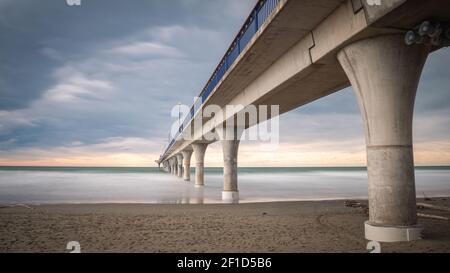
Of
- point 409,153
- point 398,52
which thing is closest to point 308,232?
point 409,153

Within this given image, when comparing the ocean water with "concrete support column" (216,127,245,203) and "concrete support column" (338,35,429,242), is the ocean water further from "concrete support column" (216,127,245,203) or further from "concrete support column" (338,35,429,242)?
"concrete support column" (338,35,429,242)

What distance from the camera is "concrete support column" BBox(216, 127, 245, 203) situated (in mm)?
26469

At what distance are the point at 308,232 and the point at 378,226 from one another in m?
2.55

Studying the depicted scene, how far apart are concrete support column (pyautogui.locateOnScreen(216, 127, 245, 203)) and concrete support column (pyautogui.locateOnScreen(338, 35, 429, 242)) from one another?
17.9m

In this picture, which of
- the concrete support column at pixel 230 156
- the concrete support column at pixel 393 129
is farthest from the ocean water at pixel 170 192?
the concrete support column at pixel 393 129

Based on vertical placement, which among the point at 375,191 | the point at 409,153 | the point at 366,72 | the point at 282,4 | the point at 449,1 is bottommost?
the point at 375,191

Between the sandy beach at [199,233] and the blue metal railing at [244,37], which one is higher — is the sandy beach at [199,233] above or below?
below

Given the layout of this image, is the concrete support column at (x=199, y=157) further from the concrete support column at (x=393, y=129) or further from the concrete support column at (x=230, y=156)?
the concrete support column at (x=393, y=129)

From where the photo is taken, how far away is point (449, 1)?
7.25 meters

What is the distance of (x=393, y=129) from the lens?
28.6ft

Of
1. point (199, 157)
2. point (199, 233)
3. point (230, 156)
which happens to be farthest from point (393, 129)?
point (199, 157)

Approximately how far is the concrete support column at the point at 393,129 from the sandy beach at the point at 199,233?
23.4 inches

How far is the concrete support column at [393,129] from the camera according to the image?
8.70 meters
